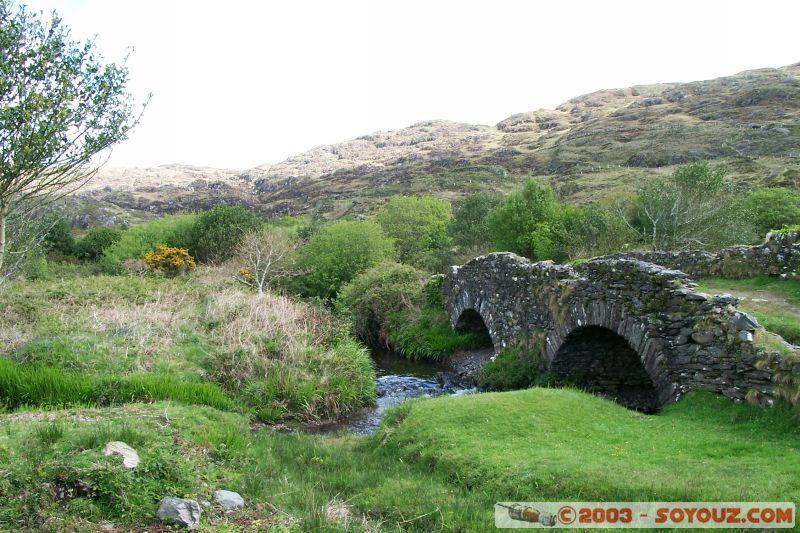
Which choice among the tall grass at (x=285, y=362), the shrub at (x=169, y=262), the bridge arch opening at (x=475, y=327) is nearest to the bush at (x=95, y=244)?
the shrub at (x=169, y=262)

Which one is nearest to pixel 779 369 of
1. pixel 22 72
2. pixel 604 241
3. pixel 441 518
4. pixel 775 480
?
pixel 775 480

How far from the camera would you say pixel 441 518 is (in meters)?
7.11

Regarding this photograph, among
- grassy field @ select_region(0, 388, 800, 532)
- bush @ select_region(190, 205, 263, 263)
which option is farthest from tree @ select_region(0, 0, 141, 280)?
bush @ select_region(190, 205, 263, 263)

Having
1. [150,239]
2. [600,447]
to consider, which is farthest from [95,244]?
[600,447]

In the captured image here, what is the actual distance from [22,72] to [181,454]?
682 centimetres

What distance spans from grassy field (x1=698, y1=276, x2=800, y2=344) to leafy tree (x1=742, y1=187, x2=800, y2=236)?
23.4m

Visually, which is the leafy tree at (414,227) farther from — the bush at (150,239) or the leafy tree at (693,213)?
the bush at (150,239)

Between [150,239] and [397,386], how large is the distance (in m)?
33.5

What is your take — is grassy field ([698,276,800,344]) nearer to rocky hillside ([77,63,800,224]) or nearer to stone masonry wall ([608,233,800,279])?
stone masonry wall ([608,233,800,279])

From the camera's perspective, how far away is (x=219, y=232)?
44.5 m

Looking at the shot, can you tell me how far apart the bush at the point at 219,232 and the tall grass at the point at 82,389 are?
30011mm

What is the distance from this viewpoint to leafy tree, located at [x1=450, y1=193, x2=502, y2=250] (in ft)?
155

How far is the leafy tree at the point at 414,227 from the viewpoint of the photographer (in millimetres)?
47688

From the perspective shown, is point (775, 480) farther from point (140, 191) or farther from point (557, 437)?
point (140, 191)
